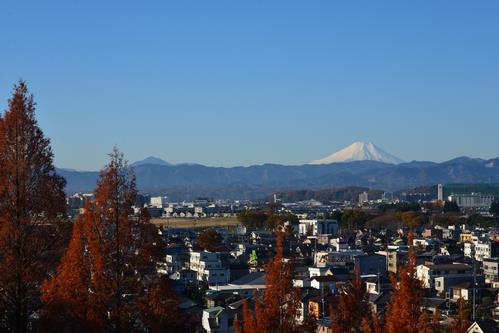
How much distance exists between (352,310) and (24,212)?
3.13 m

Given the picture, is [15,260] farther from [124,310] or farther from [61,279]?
[124,310]

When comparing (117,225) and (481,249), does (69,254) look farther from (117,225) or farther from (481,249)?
(481,249)

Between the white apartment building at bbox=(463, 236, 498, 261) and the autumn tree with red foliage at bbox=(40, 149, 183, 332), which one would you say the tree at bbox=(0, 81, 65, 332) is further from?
the white apartment building at bbox=(463, 236, 498, 261)

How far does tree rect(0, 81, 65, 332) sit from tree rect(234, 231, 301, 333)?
56.3 inches

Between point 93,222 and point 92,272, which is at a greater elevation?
point 93,222

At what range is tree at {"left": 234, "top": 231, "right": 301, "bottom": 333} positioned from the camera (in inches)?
205

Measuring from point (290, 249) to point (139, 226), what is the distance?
21893 mm

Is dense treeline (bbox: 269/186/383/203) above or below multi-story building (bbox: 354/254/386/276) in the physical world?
above

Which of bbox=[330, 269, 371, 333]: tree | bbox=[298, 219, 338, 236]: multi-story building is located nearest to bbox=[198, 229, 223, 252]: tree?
bbox=[298, 219, 338, 236]: multi-story building

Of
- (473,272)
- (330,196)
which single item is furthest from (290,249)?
(330,196)

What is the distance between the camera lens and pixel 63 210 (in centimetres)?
512

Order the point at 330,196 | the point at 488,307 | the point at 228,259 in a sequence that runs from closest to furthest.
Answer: the point at 488,307 → the point at 228,259 → the point at 330,196

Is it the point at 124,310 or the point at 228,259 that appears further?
the point at 228,259

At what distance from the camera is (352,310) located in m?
6.73
